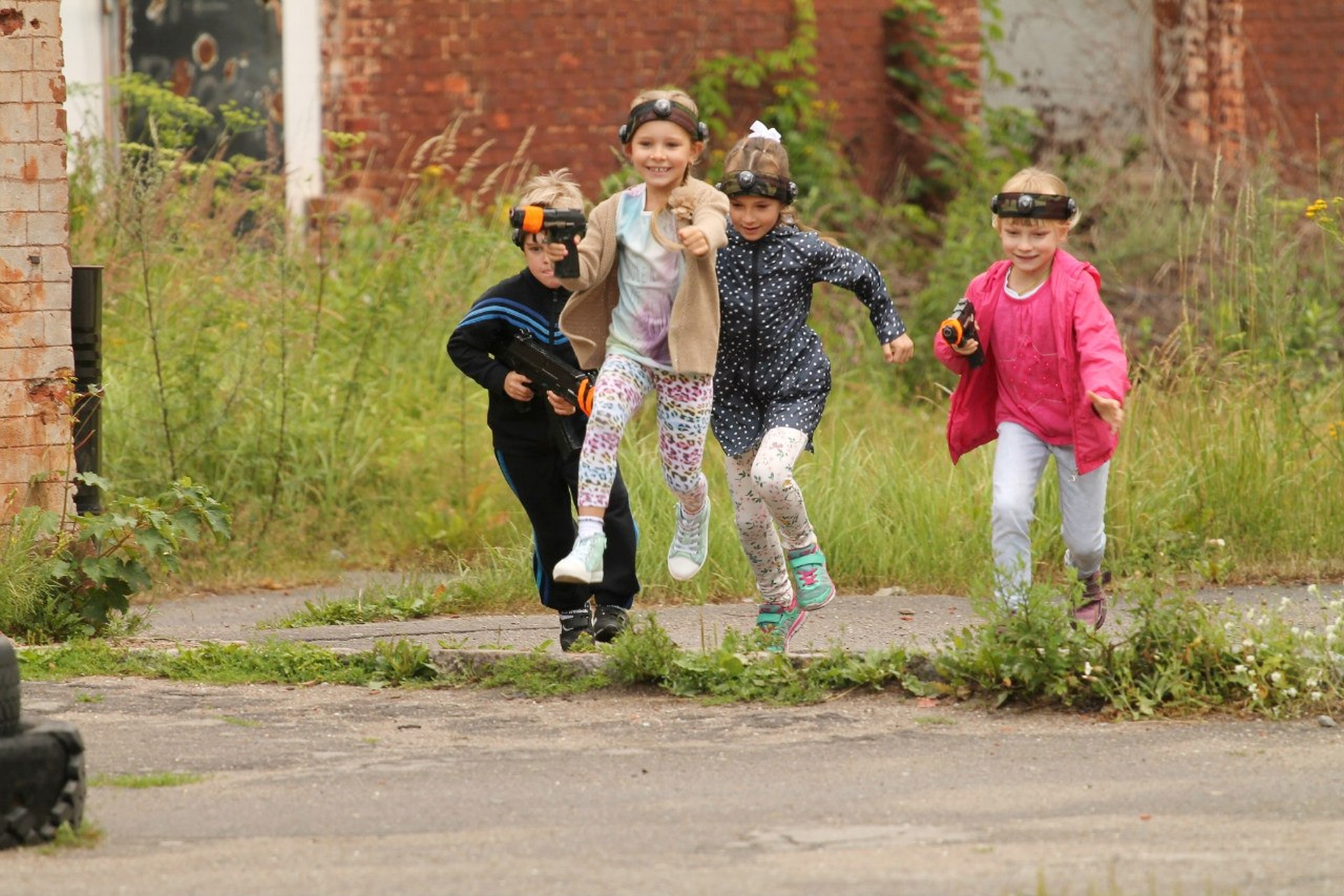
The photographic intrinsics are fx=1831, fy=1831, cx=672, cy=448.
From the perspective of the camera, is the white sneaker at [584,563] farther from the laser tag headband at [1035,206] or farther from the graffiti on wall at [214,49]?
the graffiti on wall at [214,49]

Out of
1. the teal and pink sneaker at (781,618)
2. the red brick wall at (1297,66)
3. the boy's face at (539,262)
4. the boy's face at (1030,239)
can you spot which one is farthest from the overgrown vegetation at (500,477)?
the red brick wall at (1297,66)

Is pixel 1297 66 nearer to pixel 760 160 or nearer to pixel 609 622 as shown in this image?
pixel 760 160

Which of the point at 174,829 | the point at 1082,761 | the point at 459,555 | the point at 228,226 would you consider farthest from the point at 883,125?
the point at 174,829

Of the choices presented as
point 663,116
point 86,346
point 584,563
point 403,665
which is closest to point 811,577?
point 584,563

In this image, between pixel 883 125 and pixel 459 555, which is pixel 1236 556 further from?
pixel 883 125

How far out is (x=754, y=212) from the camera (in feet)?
19.0

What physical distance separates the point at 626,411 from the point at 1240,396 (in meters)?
3.92

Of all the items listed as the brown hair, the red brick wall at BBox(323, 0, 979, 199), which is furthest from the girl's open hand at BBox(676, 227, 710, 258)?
the red brick wall at BBox(323, 0, 979, 199)

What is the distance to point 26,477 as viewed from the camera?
21.4ft

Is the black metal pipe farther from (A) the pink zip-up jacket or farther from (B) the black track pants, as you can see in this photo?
(A) the pink zip-up jacket

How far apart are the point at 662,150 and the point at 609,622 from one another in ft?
5.19

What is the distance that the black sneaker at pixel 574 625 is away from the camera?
6105mm

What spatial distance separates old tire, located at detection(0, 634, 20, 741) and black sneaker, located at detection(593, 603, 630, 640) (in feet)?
7.57

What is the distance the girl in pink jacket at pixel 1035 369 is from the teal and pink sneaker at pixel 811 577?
0.56 m
